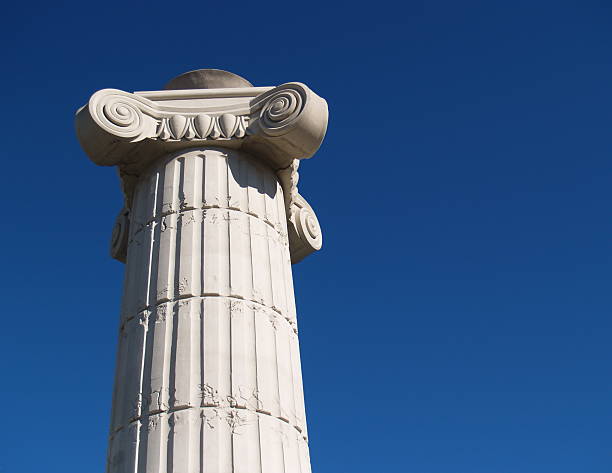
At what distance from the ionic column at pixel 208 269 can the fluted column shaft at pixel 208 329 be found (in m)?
0.02

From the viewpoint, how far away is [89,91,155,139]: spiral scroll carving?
16609mm

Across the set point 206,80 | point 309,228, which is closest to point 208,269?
point 309,228

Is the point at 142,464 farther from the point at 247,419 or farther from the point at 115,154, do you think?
the point at 115,154

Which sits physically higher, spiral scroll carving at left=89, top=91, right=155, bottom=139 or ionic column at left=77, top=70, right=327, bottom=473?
spiral scroll carving at left=89, top=91, right=155, bottom=139

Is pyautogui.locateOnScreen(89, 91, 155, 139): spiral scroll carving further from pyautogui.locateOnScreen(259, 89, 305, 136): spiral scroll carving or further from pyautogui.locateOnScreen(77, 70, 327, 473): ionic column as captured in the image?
pyautogui.locateOnScreen(259, 89, 305, 136): spiral scroll carving

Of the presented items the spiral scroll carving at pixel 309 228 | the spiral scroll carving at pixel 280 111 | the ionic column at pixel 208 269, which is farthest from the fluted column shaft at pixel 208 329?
the spiral scroll carving at pixel 309 228

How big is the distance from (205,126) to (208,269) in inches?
150

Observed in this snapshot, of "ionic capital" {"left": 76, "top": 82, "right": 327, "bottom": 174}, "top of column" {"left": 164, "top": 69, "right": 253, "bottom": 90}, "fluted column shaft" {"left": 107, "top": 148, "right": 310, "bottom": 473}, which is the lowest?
"fluted column shaft" {"left": 107, "top": 148, "right": 310, "bottom": 473}

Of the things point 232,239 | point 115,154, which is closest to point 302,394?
point 232,239

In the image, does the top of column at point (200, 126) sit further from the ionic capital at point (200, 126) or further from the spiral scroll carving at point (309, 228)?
the spiral scroll carving at point (309, 228)

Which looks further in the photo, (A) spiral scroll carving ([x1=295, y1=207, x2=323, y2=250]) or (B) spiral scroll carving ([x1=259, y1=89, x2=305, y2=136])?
(A) spiral scroll carving ([x1=295, y1=207, x2=323, y2=250])

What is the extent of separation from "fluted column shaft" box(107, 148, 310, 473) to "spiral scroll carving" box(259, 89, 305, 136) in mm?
924

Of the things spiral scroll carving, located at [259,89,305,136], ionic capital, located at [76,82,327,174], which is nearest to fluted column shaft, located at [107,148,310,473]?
ionic capital, located at [76,82,327,174]

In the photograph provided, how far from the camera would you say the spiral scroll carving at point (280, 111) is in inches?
659
